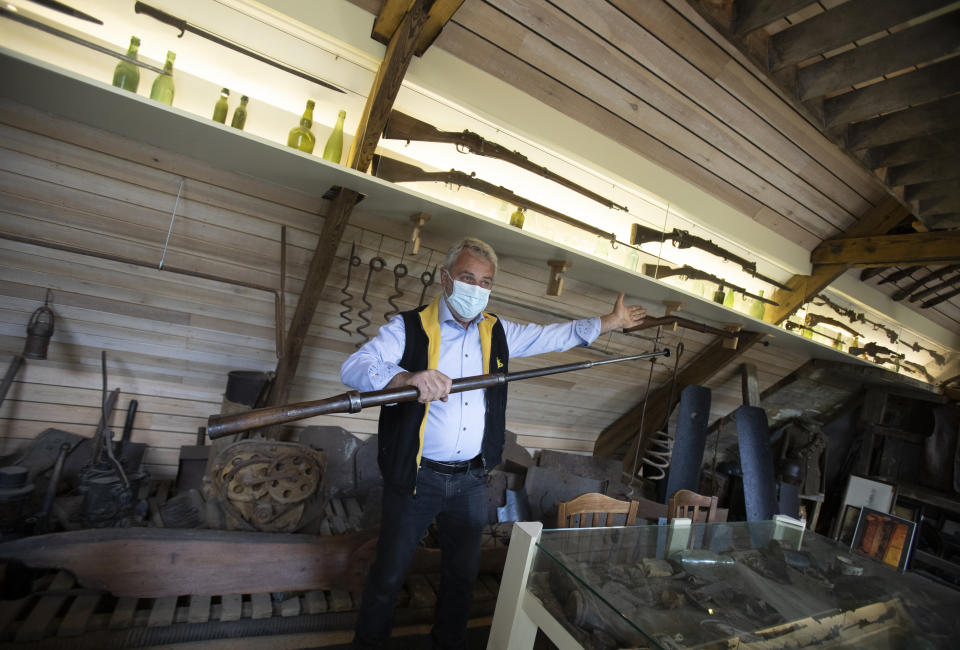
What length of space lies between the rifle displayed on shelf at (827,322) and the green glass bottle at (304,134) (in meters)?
4.60

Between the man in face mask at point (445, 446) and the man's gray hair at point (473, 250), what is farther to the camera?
the man's gray hair at point (473, 250)

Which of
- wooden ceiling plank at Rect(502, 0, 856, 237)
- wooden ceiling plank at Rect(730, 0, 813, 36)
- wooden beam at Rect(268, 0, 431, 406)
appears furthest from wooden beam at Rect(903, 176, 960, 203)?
wooden beam at Rect(268, 0, 431, 406)

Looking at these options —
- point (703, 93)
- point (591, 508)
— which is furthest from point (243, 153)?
point (703, 93)

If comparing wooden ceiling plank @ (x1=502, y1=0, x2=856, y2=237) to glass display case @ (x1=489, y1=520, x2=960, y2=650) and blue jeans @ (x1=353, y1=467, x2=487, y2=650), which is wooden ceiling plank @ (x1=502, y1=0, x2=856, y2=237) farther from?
glass display case @ (x1=489, y1=520, x2=960, y2=650)

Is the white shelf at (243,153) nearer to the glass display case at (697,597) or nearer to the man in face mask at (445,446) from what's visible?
the man in face mask at (445,446)

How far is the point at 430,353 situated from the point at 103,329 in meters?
2.03

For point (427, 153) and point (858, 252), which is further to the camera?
point (858, 252)

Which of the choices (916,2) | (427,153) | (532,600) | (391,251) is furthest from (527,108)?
(532,600)

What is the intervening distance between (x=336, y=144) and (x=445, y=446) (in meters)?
1.46

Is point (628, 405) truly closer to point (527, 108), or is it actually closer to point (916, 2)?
point (527, 108)

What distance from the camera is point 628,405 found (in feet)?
15.9

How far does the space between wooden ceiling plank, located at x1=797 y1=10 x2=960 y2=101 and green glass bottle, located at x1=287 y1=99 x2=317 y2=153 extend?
2194 mm

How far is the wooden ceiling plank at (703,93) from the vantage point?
2289 millimetres

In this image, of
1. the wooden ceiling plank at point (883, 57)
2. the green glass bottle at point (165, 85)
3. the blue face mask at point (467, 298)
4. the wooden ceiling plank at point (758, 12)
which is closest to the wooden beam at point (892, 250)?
the wooden ceiling plank at point (883, 57)
